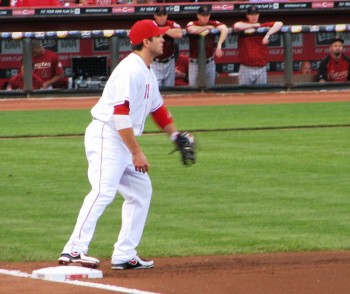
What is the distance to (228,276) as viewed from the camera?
709 centimetres

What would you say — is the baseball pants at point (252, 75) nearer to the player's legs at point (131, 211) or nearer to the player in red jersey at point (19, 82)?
the player in red jersey at point (19, 82)

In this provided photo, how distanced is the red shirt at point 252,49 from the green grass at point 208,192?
3.52m

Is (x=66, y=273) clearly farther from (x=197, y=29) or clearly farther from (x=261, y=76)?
(x=261, y=76)

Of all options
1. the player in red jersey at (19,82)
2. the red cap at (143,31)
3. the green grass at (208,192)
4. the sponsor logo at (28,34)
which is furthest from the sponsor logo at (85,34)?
the red cap at (143,31)

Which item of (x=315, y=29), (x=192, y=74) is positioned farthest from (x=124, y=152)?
(x=315, y=29)

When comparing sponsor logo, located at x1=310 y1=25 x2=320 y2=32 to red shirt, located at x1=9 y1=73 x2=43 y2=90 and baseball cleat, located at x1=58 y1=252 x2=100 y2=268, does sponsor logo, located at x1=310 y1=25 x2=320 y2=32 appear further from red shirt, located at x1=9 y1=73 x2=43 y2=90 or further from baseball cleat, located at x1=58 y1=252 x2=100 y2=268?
baseball cleat, located at x1=58 y1=252 x2=100 y2=268

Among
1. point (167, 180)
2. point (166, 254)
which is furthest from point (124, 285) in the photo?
point (167, 180)

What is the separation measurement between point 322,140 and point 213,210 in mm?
4837

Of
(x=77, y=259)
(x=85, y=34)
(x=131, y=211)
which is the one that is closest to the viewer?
(x=77, y=259)

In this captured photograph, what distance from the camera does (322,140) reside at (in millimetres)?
14250

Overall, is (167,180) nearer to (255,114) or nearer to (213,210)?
(213,210)

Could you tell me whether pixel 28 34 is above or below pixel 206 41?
above

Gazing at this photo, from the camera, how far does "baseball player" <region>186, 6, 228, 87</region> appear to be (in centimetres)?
1966

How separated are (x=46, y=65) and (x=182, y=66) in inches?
102
